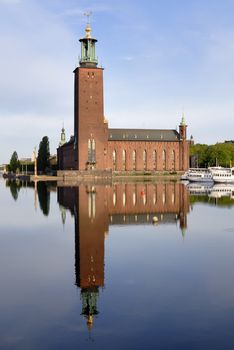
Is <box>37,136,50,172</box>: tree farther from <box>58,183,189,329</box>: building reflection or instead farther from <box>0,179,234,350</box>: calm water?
<box>0,179,234,350</box>: calm water

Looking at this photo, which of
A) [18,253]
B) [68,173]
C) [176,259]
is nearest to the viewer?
[176,259]

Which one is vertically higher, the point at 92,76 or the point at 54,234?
the point at 92,76

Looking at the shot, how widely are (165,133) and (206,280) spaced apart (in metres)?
100

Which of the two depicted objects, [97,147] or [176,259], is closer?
[176,259]

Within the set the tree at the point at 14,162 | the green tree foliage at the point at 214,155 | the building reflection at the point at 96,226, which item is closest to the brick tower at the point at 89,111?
the green tree foliage at the point at 214,155

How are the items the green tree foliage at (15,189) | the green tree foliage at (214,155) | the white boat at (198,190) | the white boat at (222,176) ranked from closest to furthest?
the green tree foliage at (15,189), the white boat at (198,190), the white boat at (222,176), the green tree foliage at (214,155)

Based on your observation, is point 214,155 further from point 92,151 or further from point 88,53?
point 88,53

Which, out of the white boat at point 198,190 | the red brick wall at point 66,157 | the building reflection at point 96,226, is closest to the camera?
the building reflection at point 96,226

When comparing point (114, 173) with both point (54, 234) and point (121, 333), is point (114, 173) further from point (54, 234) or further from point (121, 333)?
point (121, 333)

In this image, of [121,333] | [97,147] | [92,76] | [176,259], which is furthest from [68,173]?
[121,333]

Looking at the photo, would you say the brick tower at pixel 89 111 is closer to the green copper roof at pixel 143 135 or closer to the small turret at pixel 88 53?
the small turret at pixel 88 53

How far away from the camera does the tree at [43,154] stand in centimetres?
12175

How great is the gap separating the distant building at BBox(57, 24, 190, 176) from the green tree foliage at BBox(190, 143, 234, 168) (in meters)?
14.6

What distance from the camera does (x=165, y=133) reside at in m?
112
